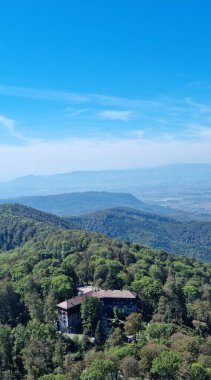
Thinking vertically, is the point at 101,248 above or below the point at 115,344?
above

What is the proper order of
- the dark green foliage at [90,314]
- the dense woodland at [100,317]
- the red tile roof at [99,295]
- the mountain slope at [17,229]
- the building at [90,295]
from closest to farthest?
the dense woodland at [100,317]
the dark green foliage at [90,314]
the building at [90,295]
the red tile roof at [99,295]
the mountain slope at [17,229]

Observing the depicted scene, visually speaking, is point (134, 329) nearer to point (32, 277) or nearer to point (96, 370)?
point (96, 370)

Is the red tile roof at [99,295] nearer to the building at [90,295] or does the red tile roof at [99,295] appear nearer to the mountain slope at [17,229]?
the building at [90,295]

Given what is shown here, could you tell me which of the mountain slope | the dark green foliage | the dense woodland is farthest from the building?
the mountain slope

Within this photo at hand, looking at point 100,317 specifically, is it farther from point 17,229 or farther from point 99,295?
point 17,229

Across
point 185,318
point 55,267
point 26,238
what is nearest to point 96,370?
point 185,318

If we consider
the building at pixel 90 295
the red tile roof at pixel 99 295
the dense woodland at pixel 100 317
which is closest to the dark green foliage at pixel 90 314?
the dense woodland at pixel 100 317

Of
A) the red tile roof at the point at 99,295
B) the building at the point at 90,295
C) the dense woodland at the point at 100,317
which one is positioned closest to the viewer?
the dense woodland at the point at 100,317
